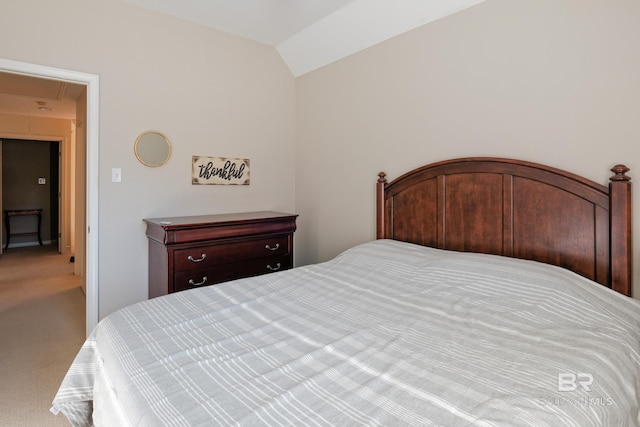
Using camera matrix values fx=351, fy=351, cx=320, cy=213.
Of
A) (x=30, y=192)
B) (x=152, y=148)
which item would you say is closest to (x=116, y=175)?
(x=152, y=148)

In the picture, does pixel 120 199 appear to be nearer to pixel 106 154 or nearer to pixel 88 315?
pixel 106 154

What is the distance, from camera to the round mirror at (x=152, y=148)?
2701mm

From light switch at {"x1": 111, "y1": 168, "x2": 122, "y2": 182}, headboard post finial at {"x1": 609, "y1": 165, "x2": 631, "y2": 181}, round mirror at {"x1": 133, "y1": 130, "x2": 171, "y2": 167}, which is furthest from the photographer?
round mirror at {"x1": 133, "y1": 130, "x2": 171, "y2": 167}

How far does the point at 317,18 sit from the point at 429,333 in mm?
2574

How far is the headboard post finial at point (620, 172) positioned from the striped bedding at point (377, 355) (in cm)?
50

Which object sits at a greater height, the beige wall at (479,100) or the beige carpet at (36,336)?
→ the beige wall at (479,100)

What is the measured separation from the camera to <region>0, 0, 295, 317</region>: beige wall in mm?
2383

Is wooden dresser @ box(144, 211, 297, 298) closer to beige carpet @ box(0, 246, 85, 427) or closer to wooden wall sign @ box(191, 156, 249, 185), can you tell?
wooden wall sign @ box(191, 156, 249, 185)

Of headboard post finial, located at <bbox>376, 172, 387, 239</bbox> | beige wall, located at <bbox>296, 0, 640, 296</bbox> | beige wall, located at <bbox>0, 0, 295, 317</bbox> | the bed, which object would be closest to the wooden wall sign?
beige wall, located at <bbox>0, 0, 295, 317</bbox>

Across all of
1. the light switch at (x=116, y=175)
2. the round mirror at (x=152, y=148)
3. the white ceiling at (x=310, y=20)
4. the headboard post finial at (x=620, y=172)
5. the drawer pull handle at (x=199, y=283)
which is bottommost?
the drawer pull handle at (x=199, y=283)

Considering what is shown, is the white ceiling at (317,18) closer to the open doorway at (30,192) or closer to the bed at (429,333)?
the bed at (429,333)

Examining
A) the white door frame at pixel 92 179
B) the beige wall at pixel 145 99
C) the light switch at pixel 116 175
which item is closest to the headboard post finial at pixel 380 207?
the beige wall at pixel 145 99

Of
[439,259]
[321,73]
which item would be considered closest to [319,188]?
[321,73]

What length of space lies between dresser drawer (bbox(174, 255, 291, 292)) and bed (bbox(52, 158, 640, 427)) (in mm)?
835
